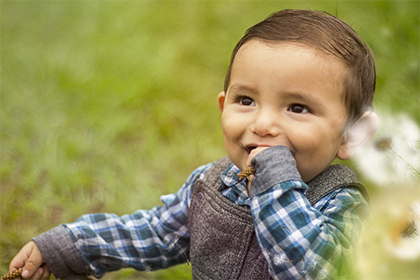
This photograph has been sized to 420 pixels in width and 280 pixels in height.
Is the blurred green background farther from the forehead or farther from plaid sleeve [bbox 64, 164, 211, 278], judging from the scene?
the forehead

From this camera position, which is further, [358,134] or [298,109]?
[358,134]

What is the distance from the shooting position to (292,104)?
3.92 ft

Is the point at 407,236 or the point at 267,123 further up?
the point at 267,123

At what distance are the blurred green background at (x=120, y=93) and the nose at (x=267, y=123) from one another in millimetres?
673

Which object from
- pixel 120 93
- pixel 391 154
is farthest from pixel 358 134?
pixel 120 93

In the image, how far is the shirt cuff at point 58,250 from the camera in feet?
5.12

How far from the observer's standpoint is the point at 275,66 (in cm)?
118

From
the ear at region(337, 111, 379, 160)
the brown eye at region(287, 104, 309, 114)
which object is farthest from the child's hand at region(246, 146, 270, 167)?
the ear at region(337, 111, 379, 160)

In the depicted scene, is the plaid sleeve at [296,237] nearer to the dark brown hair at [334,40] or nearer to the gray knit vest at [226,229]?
the gray knit vest at [226,229]

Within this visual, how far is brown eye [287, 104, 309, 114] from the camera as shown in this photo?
1.20m

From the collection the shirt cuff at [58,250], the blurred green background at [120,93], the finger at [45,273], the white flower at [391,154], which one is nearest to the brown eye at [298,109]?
the white flower at [391,154]

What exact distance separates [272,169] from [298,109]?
0.53 ft

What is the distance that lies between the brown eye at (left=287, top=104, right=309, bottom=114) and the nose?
0.13ft

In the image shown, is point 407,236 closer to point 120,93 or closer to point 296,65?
point 296,65
